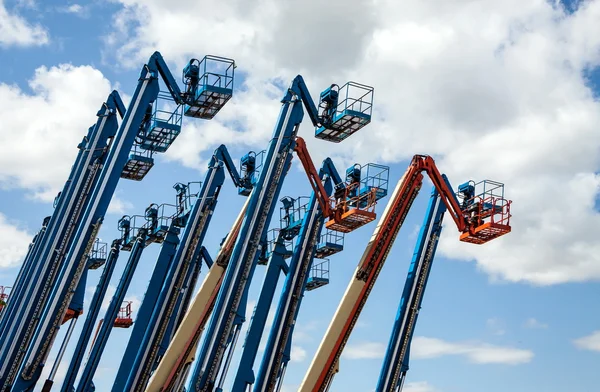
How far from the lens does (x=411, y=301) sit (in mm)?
33812

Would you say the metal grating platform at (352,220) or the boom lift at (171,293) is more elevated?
the metal grating platform at (352,220)

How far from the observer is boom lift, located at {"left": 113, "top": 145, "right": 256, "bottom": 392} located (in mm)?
32375

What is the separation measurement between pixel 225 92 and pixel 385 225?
7976 mm

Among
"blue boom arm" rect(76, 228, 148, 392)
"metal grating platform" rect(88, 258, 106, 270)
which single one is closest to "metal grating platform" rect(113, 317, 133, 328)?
"metal grating platform" rect(88, 258, 106, 270)

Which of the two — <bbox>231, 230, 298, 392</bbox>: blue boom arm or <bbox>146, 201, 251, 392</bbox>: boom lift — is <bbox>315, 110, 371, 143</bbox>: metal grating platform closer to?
<bbox>231, 230, 298, 392</bbox>: blue boom arm

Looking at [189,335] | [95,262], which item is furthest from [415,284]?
[95,262]

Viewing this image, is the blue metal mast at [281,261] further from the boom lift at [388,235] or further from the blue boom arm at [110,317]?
the blue boom arm at [110,317]

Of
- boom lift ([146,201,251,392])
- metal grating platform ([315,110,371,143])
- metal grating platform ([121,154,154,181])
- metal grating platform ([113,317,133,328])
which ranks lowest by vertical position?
boom lift ([146,201,251,392])

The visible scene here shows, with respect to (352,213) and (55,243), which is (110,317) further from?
(352,213)

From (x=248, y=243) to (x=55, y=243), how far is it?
658 centimetres

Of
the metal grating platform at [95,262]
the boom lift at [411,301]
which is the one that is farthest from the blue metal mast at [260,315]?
the metal grating platform at [95,262]

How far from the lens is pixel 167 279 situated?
33.8 meters

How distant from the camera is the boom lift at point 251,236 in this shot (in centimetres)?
2698

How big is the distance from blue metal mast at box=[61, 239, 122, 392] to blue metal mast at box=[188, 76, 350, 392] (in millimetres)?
10208
